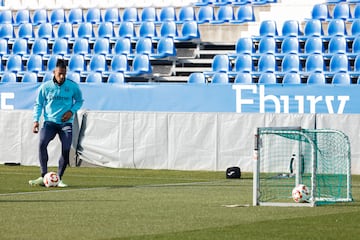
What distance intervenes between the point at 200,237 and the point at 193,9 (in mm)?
24291

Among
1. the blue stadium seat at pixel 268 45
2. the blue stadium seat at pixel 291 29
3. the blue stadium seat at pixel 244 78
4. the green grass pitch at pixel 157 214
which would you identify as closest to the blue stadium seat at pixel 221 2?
the blue stadium seat at pixel 291 29

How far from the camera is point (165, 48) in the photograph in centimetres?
3144

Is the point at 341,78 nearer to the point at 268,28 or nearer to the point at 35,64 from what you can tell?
the point at 268,28

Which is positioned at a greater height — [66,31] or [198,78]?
[66,31]

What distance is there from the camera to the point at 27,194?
49.1 ft

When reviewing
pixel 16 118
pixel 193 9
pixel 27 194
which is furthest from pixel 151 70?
pixel 27 194

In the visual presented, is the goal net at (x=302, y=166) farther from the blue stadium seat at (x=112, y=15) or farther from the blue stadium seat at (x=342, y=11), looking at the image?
the blue stadium seat at (x=112, y=15)

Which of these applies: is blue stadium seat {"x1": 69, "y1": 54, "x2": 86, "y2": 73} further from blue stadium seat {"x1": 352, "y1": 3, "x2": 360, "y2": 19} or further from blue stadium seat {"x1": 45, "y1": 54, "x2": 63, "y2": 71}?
→ blue stadium seat {"x1": 352, "y1": 3, "x2": 360, "y2": 19}

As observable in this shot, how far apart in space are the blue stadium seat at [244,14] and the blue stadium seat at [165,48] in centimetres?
212

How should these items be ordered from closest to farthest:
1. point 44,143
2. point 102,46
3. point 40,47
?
1. point 44,143
2. point 102,46
3. point 40,47

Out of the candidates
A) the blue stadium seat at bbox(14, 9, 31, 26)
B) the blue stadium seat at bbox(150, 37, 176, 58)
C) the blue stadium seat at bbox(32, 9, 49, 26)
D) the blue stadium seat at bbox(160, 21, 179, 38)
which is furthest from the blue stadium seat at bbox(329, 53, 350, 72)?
the blue stadium seat at bbox(14, 9, 31, 26)

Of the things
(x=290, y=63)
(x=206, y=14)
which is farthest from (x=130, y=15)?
(x=290, y=63)

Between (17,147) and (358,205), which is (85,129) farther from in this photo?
(358,205)

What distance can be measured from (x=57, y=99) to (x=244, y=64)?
42.0 ft
